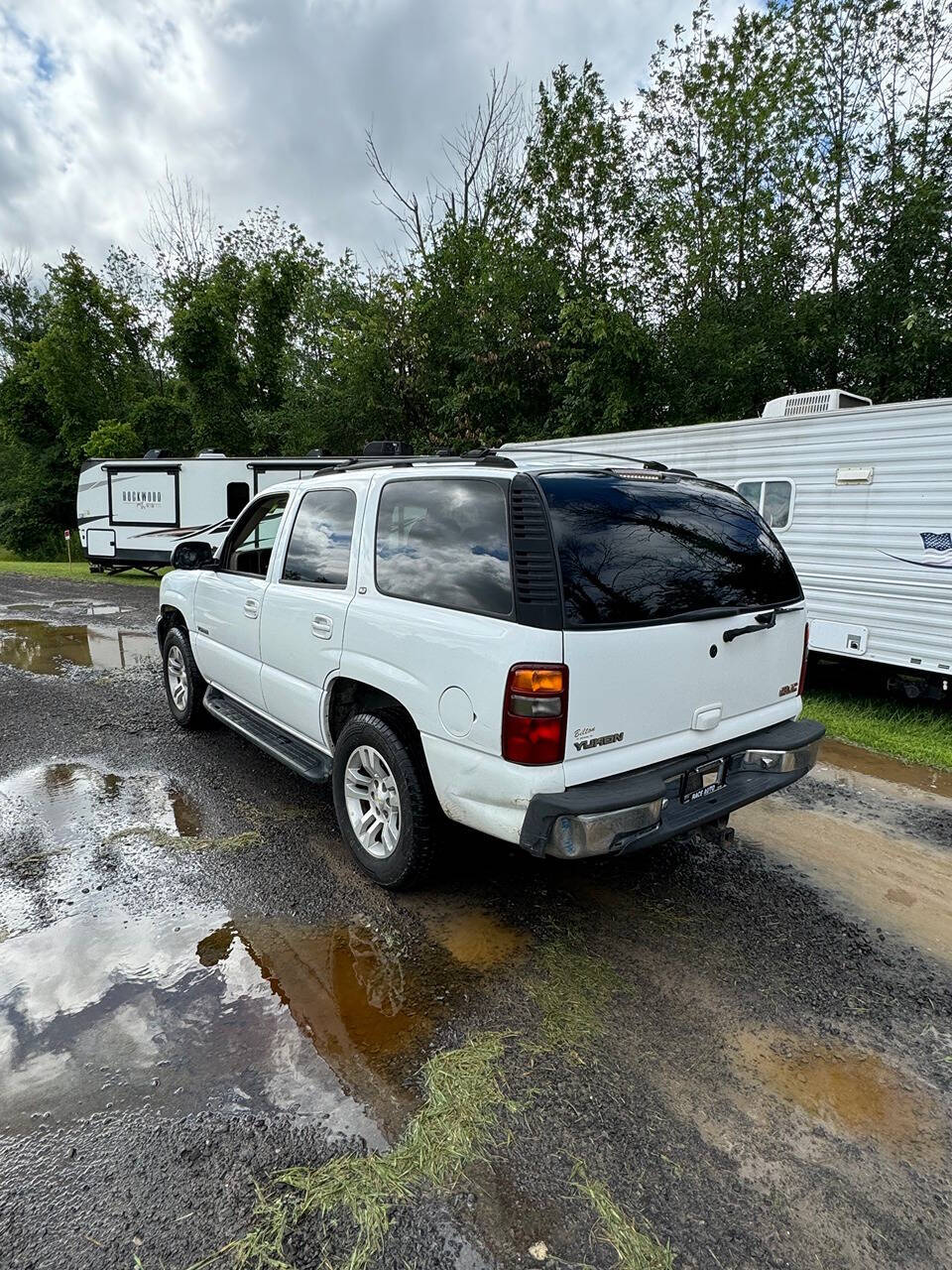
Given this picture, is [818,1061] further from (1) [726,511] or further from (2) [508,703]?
(1) [726,511]

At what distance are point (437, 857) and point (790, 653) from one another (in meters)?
1.95

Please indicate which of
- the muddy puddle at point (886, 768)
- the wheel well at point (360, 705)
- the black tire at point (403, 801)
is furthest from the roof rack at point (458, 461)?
the muddy puddle at point (886, 768)

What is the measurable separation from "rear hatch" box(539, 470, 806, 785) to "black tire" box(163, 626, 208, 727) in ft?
12.3

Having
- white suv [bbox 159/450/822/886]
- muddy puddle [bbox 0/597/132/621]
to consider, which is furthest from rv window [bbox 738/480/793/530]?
muddy puddle [bbox 0/597/132/621]

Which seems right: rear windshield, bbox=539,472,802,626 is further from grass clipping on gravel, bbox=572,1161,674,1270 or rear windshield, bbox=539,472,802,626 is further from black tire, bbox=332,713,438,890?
grass clipping on gravel, bbox=572,1161,674,1270

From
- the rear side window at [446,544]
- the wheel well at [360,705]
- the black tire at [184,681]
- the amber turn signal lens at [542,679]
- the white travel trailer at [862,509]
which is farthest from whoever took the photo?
the white travel trailer at [862,509]

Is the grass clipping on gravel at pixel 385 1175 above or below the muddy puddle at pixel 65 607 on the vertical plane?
below

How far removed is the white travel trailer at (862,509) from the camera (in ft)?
19.8

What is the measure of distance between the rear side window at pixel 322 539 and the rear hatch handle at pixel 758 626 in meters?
1.87

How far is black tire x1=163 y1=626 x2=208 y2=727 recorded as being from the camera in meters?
5.41

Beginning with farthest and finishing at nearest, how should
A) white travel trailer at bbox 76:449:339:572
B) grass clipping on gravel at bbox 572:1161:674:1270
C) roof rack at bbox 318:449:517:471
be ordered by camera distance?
white travel trailer at bbox 76:449:339:572, roof rack at bbox 318:449:517:471, grass clipping on gravel at bbox 572:1161:674:1270

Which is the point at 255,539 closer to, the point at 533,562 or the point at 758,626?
the point at 533,562

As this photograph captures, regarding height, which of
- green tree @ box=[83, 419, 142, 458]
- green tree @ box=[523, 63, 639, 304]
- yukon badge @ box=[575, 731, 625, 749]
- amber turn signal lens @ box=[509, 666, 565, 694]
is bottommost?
yukon badge @ box=[575, 731, 625, 749]

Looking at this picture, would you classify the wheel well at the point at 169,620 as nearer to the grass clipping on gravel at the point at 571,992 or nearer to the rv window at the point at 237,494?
the grass clipping on gravel at the point at 571,992
